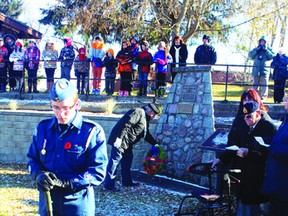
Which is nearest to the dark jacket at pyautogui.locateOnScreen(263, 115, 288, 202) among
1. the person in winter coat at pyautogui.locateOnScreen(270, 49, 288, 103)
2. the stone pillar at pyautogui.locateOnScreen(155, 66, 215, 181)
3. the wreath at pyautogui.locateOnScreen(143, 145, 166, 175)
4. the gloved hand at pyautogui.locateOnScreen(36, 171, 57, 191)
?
the gloved hand at pyautogui.locateOnScreen(36, 171, 57, 191)

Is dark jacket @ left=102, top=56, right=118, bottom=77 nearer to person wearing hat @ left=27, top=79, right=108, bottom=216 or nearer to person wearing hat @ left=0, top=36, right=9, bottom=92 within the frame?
person wearing hat @ left=0, top=36, right=9, bottom=92

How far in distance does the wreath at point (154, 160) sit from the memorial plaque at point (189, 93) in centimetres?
114

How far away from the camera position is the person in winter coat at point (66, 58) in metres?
12.2

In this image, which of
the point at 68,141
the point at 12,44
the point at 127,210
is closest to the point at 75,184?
the point at 68,141

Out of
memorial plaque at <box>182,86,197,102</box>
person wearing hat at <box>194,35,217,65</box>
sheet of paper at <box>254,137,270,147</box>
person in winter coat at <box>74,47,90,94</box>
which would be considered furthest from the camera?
person in winter coat at <box>74,47,90,94</box>

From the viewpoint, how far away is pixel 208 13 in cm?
1755

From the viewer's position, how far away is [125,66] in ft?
37.7

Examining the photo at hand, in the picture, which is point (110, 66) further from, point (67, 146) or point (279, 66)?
point (67, 146)

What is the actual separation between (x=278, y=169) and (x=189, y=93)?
4.98 meters

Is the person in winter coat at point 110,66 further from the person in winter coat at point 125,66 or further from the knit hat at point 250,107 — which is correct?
→ the knit hat at point 250,107

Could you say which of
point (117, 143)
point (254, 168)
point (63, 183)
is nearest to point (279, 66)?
point (117, 143)

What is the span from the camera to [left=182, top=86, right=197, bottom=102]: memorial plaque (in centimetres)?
882

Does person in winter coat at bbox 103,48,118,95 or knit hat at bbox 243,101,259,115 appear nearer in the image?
knit hat at bbox 243,101,259,115

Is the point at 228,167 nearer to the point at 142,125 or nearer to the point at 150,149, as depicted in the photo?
the point at 142,125
